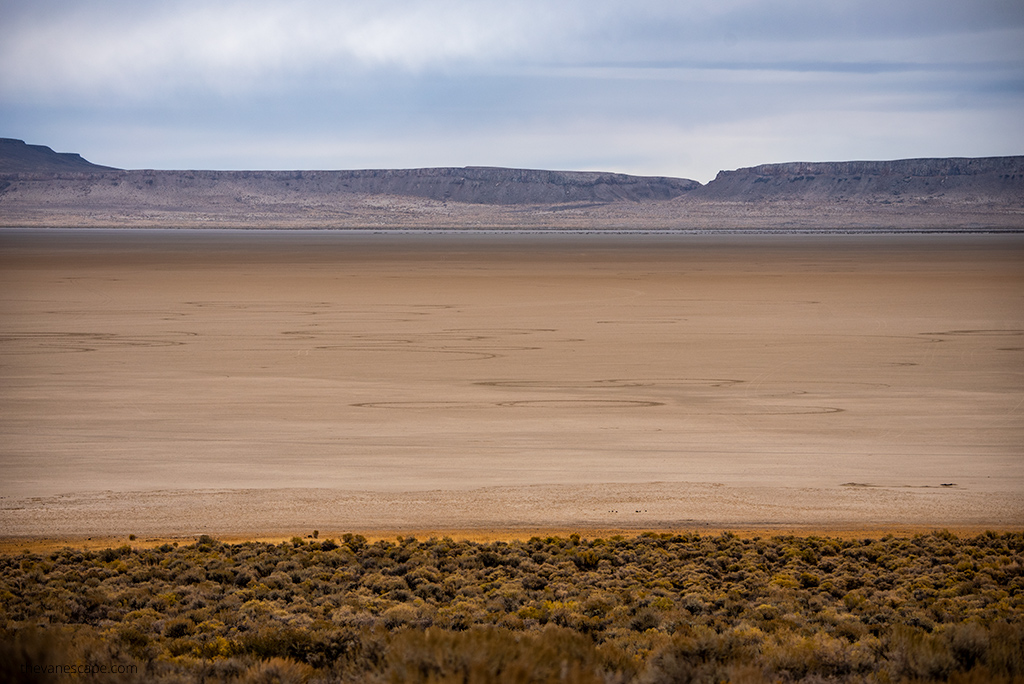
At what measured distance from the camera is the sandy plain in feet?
37.1

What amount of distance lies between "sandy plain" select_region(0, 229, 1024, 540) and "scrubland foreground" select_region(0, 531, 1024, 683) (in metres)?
1.35

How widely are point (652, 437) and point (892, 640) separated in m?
8.23

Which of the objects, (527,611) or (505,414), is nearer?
(527,611)

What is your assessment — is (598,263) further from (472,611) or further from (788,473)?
(472,611)

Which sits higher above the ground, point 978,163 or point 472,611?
point 978,163

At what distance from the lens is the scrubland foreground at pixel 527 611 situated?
17.6ft

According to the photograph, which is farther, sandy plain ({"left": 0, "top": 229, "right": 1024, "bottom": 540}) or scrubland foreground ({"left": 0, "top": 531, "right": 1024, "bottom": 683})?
sandy plain ({"left": 0, "top": 229, "right": 1024, "bottom": 540})

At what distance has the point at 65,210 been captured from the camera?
18412 cm

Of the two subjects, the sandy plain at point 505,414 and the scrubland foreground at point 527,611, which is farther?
the sandy plain at point 505,414

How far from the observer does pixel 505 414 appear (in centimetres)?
1620

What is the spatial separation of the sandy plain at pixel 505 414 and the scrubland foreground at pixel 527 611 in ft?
4.43

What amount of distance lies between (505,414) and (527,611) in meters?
8.58

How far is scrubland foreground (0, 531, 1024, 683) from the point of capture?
5379 mm

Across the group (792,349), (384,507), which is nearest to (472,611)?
(384,507)
